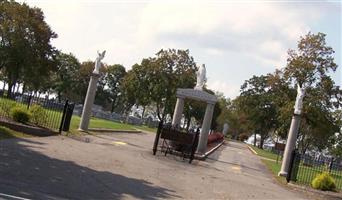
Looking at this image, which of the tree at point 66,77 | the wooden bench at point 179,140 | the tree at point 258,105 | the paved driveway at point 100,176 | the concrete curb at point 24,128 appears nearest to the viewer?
the paved driveway at point 100,176

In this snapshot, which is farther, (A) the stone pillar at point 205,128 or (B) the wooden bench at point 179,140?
(A) the stone pillar at point 205,128

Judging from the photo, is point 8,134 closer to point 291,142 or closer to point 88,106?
point 88,106

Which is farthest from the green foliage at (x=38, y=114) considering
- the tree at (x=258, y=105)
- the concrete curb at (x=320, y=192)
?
the tree at (x=258, y=105)

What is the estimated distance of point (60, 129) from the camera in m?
21.4

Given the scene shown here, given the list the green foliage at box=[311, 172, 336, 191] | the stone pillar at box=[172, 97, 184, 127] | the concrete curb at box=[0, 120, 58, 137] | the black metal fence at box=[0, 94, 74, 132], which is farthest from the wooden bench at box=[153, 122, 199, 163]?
the green foliage at box=[311, 172, 336, 191]

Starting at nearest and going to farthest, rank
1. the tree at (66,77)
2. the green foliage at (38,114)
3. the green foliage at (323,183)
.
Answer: the green foliage at (323,183) < the green foliage at (38,114) < the tree at (66,77)

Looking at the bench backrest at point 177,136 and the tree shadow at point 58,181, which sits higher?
the bench backrest at point 177,136

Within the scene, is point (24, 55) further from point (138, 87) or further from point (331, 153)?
point (331, 153)

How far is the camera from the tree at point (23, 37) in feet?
179

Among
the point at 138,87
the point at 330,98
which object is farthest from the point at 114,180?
the point at 138,87

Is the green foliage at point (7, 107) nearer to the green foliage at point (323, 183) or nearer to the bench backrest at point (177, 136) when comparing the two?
the bench backrest at point (177, 136)

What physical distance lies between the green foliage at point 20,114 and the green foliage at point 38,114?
0.61 metres

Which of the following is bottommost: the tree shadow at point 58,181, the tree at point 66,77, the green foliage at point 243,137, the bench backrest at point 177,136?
the tree shadow at point 58,181

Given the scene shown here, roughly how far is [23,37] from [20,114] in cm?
3692
